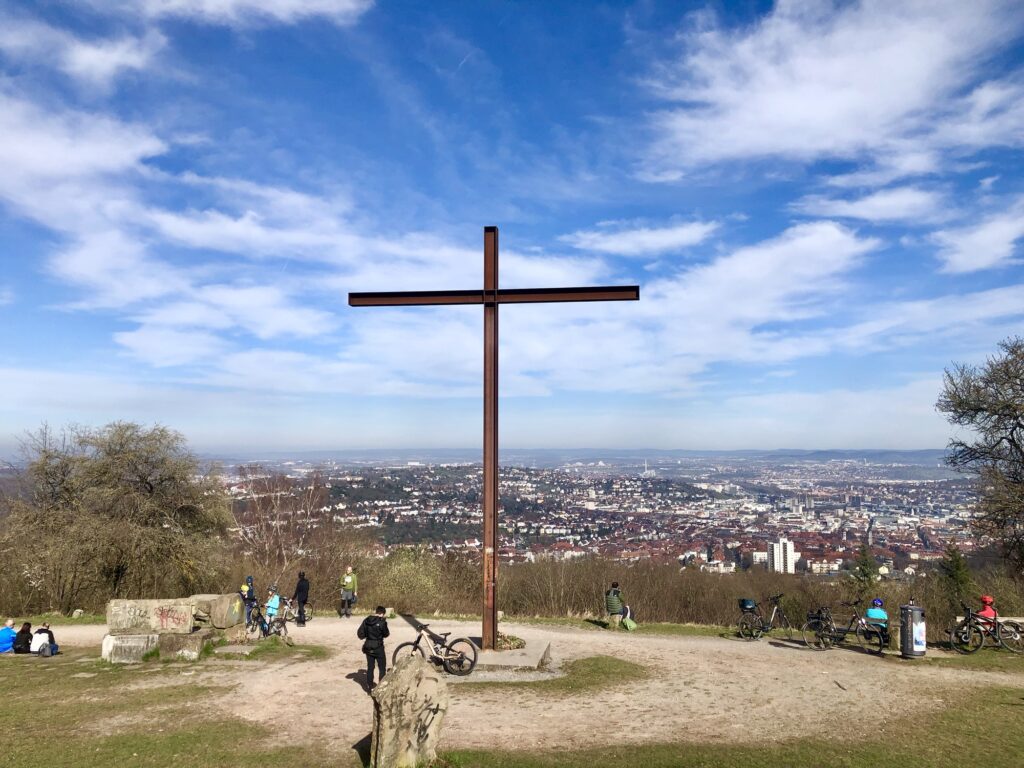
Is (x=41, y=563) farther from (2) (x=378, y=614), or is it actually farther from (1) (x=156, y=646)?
(2) (x=378, y=614)

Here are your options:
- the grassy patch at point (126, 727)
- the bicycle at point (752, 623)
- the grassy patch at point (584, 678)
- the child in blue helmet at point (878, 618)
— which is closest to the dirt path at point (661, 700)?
the grassy patch at point (584, 678)

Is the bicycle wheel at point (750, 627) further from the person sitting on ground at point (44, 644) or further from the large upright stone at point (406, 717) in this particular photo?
the person sitting on ground at point (44, 644)

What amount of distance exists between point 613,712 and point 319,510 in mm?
28845

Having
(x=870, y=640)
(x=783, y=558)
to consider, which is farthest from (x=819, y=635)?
(x=783, y=558)

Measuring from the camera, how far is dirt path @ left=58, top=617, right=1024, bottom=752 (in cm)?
902

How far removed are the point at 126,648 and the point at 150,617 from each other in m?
0.77

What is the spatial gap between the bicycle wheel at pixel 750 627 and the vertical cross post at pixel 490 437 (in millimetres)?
7018

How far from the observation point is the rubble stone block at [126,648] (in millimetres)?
13461

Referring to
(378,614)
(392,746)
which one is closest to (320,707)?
(378,614)

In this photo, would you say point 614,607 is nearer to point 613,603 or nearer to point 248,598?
point 613,603

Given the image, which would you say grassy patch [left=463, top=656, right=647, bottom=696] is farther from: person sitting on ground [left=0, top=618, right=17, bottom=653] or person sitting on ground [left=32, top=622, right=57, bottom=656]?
person sitting on ground [left=0, top=618, right=17, bottom=653]

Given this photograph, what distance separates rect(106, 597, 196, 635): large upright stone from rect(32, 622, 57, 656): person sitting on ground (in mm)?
1725

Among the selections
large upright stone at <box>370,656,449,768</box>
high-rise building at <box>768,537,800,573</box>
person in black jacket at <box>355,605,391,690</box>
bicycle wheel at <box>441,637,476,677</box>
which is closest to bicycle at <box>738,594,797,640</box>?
bicycle wheel at <box>441,637,476,677</box>

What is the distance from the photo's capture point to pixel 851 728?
9.20 meters
